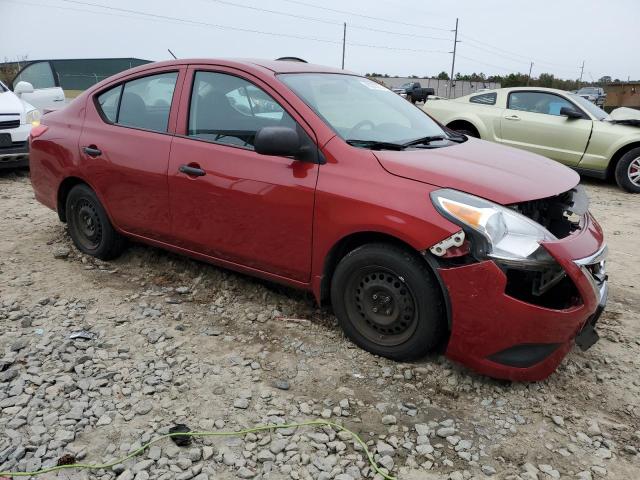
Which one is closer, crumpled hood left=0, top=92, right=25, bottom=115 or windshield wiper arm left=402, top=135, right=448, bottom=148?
windshield wiper arm left=402, top=135, right=448, bottom=148

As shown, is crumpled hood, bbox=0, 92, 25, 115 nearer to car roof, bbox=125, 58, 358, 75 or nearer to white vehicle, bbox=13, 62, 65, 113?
white vehicle, bbox=13, 62, 65, 113

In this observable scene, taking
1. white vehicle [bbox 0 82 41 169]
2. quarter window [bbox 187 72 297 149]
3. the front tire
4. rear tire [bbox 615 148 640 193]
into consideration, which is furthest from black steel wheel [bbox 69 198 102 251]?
rear tire [bbox 615 148 640 193]

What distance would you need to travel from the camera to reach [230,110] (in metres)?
3.46

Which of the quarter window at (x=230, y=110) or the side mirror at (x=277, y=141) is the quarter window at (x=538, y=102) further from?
the side mirror at (x=277, y=141)

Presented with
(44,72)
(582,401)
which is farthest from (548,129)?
(44,72)

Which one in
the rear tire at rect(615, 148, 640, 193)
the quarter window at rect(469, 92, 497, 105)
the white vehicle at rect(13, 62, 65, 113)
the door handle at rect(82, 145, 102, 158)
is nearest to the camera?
the door handle at rect(82, 145, 102, 158)

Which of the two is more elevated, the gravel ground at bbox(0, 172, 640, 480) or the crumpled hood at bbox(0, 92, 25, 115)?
the crumpled hood at bbox(0, 92, 25, 115)

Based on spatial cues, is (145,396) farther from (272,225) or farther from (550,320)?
(550,320)

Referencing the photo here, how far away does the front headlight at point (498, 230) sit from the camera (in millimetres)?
2496

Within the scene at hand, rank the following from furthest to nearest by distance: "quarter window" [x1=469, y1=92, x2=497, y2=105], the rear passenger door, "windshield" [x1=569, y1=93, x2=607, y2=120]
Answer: "quarter window" [x1=469, y1=92, x2=497, y2=105] < "windshield" [x1=569, y1=93, x2=607, y2=120] < the rear passenger door

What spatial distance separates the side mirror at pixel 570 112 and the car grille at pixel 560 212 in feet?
19.3

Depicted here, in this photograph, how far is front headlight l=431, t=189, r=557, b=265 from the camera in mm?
2496

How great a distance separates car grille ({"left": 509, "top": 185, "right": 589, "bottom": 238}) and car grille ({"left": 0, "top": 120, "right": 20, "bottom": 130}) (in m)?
7.19

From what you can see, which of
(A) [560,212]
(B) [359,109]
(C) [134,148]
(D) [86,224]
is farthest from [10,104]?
(A) [560,212]
